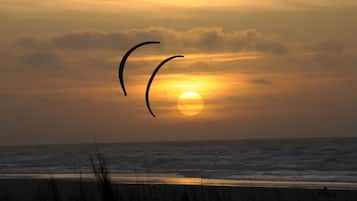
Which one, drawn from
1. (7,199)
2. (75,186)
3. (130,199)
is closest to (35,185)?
(75,186)

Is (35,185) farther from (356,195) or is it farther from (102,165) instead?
(102,165)

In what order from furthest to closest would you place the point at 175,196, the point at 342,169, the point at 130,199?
the point at 342,169 → the point at 175,196 → the point at 130,199

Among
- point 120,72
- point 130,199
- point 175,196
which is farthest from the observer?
point 175,196

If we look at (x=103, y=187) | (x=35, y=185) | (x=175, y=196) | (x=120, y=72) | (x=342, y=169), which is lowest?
(x=103, y=187)

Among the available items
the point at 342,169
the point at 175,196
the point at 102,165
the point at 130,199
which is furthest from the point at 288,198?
the point at 342,169

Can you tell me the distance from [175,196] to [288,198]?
10.4 feet

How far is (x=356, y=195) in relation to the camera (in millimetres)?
18469

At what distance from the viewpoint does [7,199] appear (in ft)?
Result: 59.3

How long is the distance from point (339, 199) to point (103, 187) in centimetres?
1080

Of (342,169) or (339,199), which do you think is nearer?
(339,199)

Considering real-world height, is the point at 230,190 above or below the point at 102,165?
above

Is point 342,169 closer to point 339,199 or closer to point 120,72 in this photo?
point 339,199

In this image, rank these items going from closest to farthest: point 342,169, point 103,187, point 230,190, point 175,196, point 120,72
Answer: point 103,187 → point 120,72 → point 175,196 → point 230,190 → point 342,169

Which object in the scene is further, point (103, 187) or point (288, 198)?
point (288, 198)
